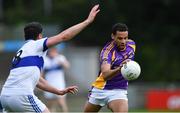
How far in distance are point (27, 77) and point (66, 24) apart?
30.0 meters

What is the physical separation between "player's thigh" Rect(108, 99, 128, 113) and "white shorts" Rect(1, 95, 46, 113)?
1.93 m

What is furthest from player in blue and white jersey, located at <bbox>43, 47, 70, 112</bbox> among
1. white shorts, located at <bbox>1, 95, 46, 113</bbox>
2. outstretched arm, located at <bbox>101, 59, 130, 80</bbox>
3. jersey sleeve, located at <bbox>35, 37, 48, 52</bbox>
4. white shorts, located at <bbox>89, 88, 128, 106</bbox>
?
jersey sleeve, located at <bbox>35, 37, 48, 52</bbox>

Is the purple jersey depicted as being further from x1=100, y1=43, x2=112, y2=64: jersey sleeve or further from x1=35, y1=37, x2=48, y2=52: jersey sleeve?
x1=35, y1=37, x2=48, y2=52: jersey sleeve

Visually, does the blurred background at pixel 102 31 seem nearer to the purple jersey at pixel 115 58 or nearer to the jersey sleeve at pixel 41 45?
the purple jersey at pixel 115 58

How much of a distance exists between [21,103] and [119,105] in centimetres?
228

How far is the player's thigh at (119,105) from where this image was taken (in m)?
12.1

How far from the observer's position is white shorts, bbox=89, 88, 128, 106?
1224 cm

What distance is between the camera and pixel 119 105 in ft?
39.8

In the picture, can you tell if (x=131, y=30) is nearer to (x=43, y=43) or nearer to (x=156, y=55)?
(x=156, y=55)

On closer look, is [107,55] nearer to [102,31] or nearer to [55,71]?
[55,71]

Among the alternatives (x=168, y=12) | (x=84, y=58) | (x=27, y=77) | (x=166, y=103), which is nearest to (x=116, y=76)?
(x=27, y=77)

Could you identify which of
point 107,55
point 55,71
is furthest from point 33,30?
point 55,71

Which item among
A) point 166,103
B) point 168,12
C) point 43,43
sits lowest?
point 166,103

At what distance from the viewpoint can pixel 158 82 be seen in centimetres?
3575
